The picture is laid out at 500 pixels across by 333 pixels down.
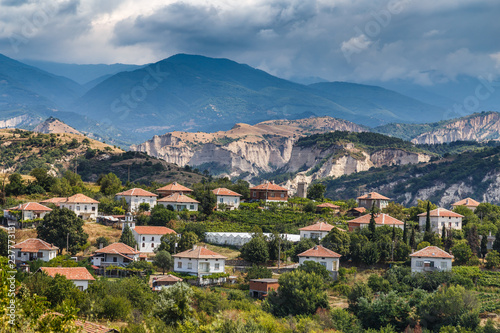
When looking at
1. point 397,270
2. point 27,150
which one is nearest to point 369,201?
point 397,270

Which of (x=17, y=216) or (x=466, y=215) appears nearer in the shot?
(x=17, y=216)

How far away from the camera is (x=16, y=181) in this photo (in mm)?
82125

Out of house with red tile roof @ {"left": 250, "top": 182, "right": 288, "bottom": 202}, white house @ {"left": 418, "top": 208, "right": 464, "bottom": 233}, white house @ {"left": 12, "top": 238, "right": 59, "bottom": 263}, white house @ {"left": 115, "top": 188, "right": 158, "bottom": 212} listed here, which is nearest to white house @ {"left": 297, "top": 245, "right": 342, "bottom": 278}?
white house @ {"left": 418, "top": 208, "right": 464, "bottom": 233}

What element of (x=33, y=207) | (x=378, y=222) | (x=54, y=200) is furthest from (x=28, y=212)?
(x=378, y=222)

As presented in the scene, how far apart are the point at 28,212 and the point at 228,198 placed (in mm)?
24350

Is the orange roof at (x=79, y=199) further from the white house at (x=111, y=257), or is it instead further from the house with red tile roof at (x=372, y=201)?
the house with red tile roof at (x=372, y=201)

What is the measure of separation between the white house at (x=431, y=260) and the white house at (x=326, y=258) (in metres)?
6.28

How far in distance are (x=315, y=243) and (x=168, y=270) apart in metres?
14.1

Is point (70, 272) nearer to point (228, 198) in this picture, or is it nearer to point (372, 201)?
point (228, 198)

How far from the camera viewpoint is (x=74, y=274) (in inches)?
1821

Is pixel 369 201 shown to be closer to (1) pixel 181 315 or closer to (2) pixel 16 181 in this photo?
(2) pixel 16 181

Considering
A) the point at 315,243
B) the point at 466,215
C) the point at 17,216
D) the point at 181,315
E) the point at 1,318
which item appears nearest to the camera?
Result: the point at 1,318

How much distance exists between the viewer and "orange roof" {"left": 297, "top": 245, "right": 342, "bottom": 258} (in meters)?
57.4

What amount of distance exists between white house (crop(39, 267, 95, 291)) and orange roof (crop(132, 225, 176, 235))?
1690cm
